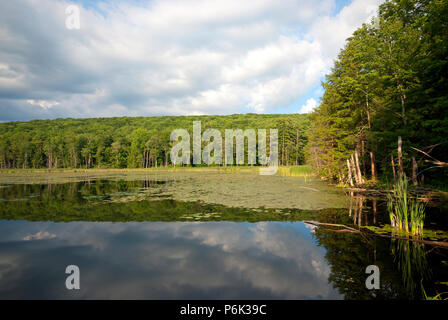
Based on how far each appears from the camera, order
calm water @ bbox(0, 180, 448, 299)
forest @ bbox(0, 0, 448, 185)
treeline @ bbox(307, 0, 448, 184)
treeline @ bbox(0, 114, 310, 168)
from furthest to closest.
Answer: treeline @ bbox(0, 114, 310, 168), forest @ bbox(0, 0, 448, 185), treeline @ bbox(307, 0, 448, 184), calm water @ bbox(0, 180, 448, 299)

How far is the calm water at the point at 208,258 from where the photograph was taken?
3.75 meters

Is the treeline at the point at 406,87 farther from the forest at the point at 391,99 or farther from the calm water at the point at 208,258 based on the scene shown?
the calm water at the point at 208,258

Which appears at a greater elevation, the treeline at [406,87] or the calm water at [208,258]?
the treeline at [406,87]

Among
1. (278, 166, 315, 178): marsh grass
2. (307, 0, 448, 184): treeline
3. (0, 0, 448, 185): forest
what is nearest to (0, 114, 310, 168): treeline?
(278, 166, 315, 178): marsh grass

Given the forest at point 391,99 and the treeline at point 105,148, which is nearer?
the forest at point 391,99

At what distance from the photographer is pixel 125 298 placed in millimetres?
3559

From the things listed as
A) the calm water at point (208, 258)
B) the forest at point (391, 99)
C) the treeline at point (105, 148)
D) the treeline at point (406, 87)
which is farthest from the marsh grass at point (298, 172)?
the treeline at point (105, 148)

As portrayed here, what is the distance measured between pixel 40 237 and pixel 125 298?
5.11 m

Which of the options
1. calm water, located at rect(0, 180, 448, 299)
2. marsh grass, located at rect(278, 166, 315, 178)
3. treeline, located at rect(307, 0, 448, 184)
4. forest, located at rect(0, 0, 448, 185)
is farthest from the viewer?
marsh grass, located at rect(278, 166, 315, 178)

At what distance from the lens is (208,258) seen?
5141mm

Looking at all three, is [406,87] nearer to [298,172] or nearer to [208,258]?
[208,258]

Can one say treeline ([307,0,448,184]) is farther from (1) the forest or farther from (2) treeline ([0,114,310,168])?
(2) treeline ([0,114,310,168])

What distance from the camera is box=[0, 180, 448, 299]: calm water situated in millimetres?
3748

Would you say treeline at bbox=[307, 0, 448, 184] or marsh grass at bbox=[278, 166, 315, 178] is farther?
marsh grass at bbox=[278, 166, 315, 178]
